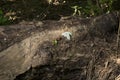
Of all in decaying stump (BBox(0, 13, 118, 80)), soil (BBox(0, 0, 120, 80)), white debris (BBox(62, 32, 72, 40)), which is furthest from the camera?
white debris (BBox(62, 32, 72, 40))

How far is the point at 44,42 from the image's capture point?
4.64 metres

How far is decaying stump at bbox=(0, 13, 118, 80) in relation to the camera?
14.3 feet

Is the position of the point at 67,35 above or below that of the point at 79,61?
above

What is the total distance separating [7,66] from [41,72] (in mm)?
553

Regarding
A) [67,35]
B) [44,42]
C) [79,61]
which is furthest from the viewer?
[67,35]

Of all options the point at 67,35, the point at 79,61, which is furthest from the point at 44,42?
the point at 79,61

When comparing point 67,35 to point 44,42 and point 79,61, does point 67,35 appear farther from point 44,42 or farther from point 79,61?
point 79,61

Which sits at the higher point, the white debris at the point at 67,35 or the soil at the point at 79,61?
the white debris at the point at 67,35

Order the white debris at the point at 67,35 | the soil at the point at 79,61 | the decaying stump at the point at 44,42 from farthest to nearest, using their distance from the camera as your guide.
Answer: the white debris at the point at 67,35 < the decaying stump at the point at 44,42 < the soil at the point at 79,61

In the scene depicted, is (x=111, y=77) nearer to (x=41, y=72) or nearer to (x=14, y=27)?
(x=41, y=72)

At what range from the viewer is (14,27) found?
5.36 metres

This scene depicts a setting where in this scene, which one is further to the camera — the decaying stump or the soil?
the decaying stump

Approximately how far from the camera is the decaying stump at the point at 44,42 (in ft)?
14.3

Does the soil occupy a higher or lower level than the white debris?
lower
